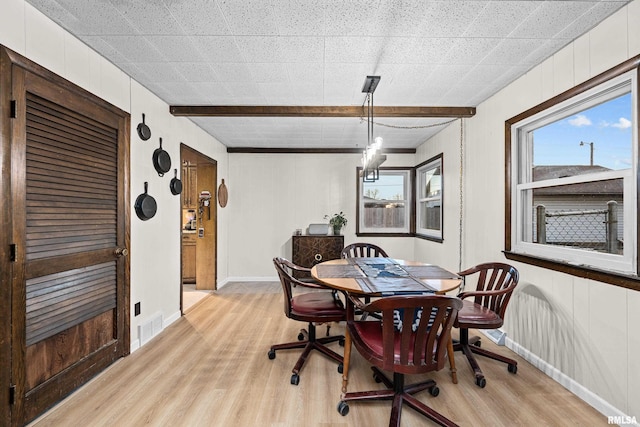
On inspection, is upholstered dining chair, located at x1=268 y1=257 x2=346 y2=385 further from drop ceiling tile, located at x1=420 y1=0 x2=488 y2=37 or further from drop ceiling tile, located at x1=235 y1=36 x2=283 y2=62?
drop ceiling tile, located at x1=420 y1=0 x2=488 y2=37

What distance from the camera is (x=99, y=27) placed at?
208 centimetres

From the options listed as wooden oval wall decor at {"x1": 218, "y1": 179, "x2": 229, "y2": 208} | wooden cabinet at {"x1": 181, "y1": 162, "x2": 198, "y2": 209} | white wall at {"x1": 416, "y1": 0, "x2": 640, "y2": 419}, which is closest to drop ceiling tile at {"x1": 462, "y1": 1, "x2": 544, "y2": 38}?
white wall at {"x1": 416, "y1": 0, "x2": 640, "y2": 419}

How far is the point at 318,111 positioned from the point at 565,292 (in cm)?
273

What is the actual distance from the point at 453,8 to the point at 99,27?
87.7 inches

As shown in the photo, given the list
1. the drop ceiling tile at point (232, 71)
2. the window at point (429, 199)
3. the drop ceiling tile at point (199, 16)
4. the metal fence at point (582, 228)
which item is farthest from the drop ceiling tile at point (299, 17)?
the window at point (429, 199)

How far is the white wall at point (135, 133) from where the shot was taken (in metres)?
1.88

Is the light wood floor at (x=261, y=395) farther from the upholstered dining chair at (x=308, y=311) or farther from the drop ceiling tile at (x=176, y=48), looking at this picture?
the drop ceiling tile at (x=176, y=48)

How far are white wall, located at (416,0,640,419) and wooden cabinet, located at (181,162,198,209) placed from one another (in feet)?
13.9

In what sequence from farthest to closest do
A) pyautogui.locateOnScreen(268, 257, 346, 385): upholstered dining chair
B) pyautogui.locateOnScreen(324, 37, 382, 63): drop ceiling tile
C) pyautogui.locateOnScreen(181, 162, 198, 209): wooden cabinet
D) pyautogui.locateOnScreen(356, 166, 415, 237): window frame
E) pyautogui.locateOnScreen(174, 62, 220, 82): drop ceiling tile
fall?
pyautogui.locateOnScreen(356, 166, 415, 237): window frame
pyautogui.locateOnScreen(181, 162, 198, 209): wooden cabinet
pyautogui.locateOnScreen(174, 62, 220, 82): drop ceiling tile
pyautogui.locateOnScreen(268, 257, 346, 385): upholstered dining chair
pyautogui.locateOnScreen(324, 37, 382, 63): drop ceiling tile

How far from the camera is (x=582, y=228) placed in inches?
89.4

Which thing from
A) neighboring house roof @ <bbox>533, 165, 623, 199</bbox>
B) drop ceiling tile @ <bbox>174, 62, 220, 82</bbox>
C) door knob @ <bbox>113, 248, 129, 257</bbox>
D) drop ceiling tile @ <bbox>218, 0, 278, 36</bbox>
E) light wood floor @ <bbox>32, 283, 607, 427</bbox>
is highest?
drop ceiling tile @ <bbox>218, 0, 278, 36</bbox>

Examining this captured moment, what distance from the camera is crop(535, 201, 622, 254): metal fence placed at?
2.04m

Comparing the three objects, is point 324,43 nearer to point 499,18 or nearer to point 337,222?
point 499,18

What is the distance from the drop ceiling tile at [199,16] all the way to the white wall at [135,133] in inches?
32.2
